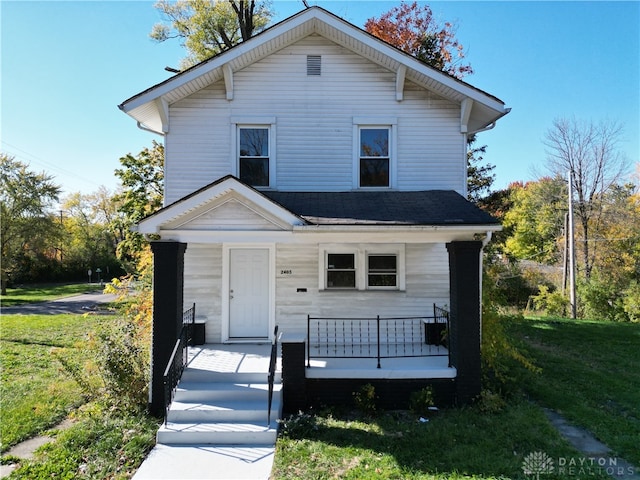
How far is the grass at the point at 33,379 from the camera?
243 inches

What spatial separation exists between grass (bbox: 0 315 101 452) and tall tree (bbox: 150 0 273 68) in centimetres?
1318

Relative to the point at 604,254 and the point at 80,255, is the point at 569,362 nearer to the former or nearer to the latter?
the point at 604,254

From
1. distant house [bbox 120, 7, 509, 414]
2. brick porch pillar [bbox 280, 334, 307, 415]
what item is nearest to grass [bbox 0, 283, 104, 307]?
distant house [bbox 120, 7, 509, 414]

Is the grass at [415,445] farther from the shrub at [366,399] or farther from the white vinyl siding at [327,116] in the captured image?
the white vinyl siding at [327,116]

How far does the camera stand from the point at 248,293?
848cm

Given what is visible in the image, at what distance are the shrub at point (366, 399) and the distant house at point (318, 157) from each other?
60.5 inches

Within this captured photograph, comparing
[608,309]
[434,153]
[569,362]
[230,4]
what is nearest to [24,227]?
[230,4]

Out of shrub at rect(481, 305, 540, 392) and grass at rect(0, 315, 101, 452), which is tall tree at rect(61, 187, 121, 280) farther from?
shrub at rect(481, 305, 540, 392)

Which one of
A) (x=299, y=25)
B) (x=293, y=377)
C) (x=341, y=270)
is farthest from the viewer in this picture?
(x=341, y=270)

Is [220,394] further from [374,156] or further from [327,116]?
[327,116]

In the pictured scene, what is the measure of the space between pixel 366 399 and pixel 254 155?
5.64 metres

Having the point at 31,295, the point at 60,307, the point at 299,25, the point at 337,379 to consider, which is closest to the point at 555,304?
the point at 337,379

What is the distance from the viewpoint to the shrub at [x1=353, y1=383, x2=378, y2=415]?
6355 mm

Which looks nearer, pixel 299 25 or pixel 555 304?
pixel 299 25
